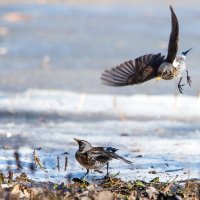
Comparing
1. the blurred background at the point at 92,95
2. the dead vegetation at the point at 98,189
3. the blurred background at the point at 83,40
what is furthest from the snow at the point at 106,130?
the blurred background at the point at 83,40

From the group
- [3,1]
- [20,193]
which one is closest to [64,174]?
[20,193]

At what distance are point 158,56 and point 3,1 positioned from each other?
47.0 ft

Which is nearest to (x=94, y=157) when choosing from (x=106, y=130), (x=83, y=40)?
(x=106, y=130)

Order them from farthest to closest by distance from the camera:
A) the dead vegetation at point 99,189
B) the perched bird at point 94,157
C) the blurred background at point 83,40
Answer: the blurred background at point 83,40 < the perched bird at point 94,157 < the dead vegetation at point 99,189

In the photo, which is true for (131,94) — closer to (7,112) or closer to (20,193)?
(7,112)

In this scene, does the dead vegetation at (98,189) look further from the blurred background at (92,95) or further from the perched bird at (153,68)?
the perched bird at (153,68)

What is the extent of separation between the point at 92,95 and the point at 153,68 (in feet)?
12.0

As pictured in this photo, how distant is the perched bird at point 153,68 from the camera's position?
5.98 m

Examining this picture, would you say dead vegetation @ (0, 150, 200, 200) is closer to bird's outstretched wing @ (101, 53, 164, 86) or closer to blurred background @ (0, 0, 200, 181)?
blurred background @ (0, 0, 200, 181)

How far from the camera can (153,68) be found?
6359 mm

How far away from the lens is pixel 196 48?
1295 cm

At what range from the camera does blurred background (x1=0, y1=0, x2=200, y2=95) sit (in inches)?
436

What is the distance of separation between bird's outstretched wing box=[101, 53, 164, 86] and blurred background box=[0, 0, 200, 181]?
654mm

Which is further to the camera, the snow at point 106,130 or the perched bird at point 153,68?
the snow at point 106,130
